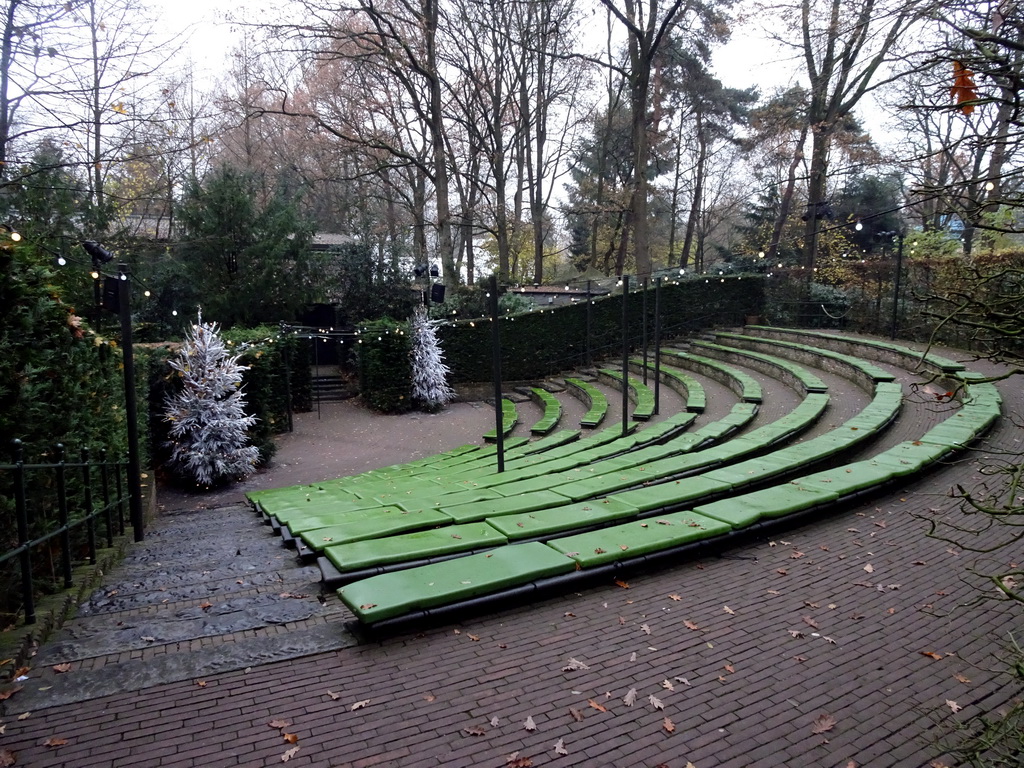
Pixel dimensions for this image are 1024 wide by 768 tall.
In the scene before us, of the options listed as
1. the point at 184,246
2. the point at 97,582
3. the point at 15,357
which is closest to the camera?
the point at 15,357

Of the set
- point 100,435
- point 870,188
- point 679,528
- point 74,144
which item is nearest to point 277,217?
point 74,144

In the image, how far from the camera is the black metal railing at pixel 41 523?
356cm

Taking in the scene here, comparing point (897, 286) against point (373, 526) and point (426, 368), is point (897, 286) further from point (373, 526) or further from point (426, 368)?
point (373, 526)

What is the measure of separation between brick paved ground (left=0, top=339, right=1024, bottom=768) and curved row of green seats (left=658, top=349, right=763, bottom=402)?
8.50 m

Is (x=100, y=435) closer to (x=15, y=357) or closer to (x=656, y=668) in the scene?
(x=15, y=357)

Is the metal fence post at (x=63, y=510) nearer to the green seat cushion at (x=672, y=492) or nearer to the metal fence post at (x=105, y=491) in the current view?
the metal fence post at (x=105, y=491)

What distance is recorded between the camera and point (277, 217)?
2080cm

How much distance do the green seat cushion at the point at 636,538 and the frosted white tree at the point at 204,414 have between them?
829cm

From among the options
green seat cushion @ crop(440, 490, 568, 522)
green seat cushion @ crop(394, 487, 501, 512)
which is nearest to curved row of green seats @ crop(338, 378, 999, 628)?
green seat cushion @ crop(440, 490, 568, 522)

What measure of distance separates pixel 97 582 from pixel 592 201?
31.3 m

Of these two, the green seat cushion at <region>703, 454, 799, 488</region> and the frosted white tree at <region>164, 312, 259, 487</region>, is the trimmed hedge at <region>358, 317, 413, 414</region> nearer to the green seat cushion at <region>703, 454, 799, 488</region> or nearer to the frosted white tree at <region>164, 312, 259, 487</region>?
the frosted white tree at <region>164, 312, 259, 487</region>

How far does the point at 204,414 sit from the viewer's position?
10.9 m

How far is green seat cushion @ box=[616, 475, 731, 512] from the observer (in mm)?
5690

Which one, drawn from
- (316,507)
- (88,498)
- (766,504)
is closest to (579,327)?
(316,507)
